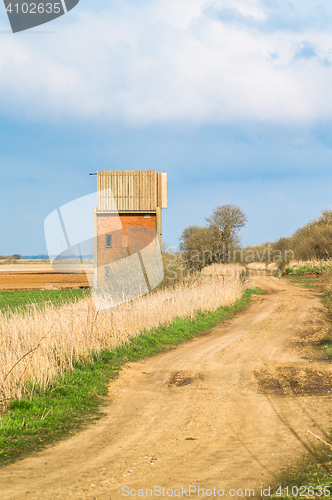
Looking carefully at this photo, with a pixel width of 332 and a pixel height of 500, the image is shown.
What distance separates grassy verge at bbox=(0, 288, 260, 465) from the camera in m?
5.48

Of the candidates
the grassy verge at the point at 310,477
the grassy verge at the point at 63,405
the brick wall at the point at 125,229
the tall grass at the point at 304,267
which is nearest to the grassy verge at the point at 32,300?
the grassy verge at the point at 63,405

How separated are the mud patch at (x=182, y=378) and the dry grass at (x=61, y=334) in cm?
217

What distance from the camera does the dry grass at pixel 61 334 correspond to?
7113 mm

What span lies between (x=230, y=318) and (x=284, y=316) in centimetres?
241

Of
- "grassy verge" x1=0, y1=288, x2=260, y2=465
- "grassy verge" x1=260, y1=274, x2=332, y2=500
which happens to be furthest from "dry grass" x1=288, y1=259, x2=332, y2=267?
"grassy verge" x1=260, y1=274, x2=332, y2=500

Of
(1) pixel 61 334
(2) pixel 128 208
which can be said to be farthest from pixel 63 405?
(2) pixel 128 208

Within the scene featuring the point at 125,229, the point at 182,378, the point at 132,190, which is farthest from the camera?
the point at 132,190

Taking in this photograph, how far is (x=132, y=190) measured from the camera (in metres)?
36.5

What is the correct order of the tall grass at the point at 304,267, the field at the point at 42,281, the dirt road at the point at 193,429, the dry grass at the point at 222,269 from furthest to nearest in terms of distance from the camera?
the tall grass at the point at 304,267 → the field at the point at 42,281 → the dry grass at the point at 222,269 → the dirt road at the point at 193,429

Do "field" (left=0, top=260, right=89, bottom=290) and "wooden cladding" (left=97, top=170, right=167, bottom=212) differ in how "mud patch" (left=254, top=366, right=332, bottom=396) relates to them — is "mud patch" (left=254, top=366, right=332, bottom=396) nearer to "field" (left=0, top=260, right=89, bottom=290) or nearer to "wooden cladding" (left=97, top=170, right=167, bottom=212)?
"wooden cladding" (left=97, top=170, right=167, bottom=212)

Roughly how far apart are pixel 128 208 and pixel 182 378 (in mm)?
28658

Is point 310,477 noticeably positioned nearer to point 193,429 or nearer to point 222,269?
point 193,429

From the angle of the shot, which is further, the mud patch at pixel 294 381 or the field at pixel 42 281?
the field at pixel 42 281

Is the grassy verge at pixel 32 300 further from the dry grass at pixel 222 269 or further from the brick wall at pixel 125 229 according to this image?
the dry grass at pixel 222 269
